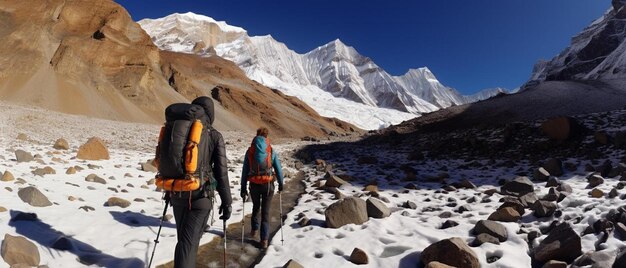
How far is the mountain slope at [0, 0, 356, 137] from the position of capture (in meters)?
34.9

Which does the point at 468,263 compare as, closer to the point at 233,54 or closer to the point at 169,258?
the point at 169,258

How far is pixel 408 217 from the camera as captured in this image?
8086 millimetres

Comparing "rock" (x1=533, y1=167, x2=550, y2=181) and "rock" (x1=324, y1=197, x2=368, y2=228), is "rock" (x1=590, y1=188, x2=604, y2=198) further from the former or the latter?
"rock" (x1=324, y1=197, x2=368, y2=228)

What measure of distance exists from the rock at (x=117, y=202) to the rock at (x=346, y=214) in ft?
14.9

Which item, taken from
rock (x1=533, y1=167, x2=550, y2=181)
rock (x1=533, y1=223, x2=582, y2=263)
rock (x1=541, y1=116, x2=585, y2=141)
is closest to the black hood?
rock (x1=533, y1=223, x2=582, y2=263)

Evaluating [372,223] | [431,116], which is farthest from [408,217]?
[431,116]

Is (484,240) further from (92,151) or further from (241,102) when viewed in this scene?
(241,102)

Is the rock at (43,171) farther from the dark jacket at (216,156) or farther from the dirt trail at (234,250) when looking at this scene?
the dark jacket at (216,156)

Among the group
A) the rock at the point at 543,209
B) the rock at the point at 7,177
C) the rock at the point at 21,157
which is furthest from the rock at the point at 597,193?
the rock at the point at 21,157

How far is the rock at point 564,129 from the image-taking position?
15.7 meters

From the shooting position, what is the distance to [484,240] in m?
6.07

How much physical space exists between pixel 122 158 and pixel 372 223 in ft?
36.8

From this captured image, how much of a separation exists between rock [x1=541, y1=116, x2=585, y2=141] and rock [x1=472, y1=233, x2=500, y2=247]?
1248 cm

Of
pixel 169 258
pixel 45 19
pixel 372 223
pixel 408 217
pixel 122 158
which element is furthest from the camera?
pixel 45 19
